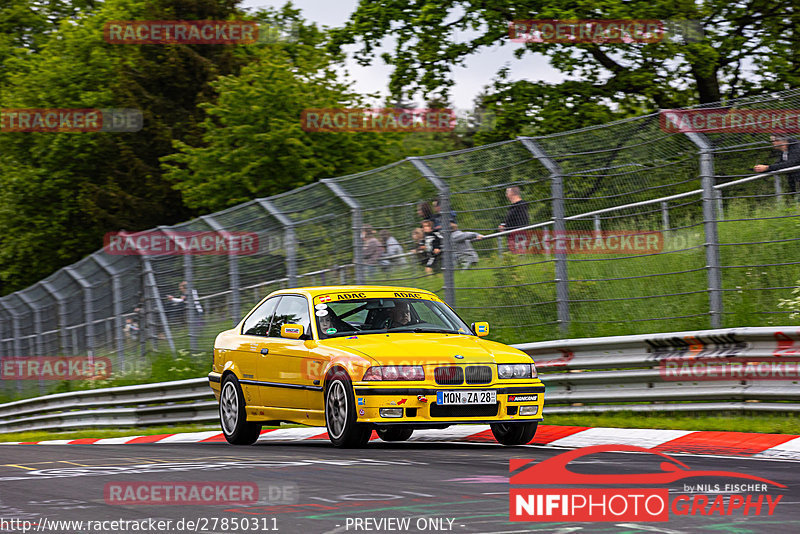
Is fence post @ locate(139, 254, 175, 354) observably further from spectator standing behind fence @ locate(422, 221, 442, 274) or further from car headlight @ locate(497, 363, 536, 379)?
car headlight @ locate(497, 363, 536, 379)

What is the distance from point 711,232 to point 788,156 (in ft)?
3.31

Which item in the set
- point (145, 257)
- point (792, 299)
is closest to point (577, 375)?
point (792, 299)

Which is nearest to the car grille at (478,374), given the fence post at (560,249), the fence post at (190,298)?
the fence post at (560,249)

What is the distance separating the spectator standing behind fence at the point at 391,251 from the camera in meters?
14.7

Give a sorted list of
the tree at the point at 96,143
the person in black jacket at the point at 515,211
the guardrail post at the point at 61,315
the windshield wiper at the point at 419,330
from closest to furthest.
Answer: the windshield wiper at the point at 419,330 < the person in black jacket at the point at 515,211 < the guardrail post at the point at 61,315 < the tree at the point at 96,143

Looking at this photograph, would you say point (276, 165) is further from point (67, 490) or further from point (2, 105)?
point (67, 490)

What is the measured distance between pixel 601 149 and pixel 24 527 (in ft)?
25.5

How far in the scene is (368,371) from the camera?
9.80 metres

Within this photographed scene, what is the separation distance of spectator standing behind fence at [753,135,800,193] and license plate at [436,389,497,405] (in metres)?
3.33

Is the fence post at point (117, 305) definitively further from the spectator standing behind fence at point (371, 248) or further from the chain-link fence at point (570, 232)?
the spectator standing behind fence at point (371, 248)

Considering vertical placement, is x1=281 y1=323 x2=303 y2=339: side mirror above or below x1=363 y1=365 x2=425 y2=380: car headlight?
above

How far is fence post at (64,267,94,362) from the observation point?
74.4 ft

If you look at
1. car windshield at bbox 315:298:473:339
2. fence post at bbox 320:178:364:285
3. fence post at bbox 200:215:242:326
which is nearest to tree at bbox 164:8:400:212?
fence post at bbox 200:215:242:326

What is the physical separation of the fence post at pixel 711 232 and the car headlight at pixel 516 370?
202 centimetres
